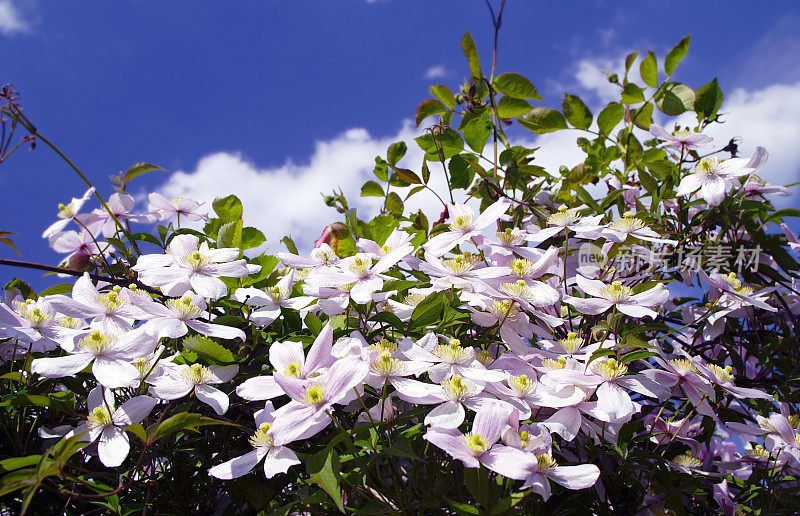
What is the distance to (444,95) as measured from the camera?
1.38 metres

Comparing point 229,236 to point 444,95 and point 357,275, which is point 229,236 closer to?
point 357,275

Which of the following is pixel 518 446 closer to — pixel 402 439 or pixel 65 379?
pixel 402 439

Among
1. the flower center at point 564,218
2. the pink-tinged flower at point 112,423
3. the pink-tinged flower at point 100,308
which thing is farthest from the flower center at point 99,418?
the flower center at point 564,218

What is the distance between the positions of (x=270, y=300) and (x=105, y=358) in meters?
0.24

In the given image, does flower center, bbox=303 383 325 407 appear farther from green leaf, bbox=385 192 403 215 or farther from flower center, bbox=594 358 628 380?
green leaf, bbox=385 192 403 215

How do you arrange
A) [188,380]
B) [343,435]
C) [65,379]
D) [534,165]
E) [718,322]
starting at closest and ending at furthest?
[343,435]
[188,380]
[65,379]
[718,322]
[534,165]

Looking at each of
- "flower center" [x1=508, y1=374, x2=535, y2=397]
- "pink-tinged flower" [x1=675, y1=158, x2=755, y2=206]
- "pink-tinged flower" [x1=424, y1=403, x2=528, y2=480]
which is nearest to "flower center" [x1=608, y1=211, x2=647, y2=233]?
"pink-tinged flower" [x1=675, y1=158, x2=755, y2=206]

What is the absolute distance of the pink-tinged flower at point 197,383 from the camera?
0.71m

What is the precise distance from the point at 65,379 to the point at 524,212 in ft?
3.20

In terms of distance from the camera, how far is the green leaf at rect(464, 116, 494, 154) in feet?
4.03

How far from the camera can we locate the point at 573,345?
0.87 m

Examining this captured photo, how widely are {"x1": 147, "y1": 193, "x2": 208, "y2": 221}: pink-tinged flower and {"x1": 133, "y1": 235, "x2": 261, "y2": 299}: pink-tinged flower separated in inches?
13.6

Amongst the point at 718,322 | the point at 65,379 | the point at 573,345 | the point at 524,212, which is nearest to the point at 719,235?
the point at 718,322

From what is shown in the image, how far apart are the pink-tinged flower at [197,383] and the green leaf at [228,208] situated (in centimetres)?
38
